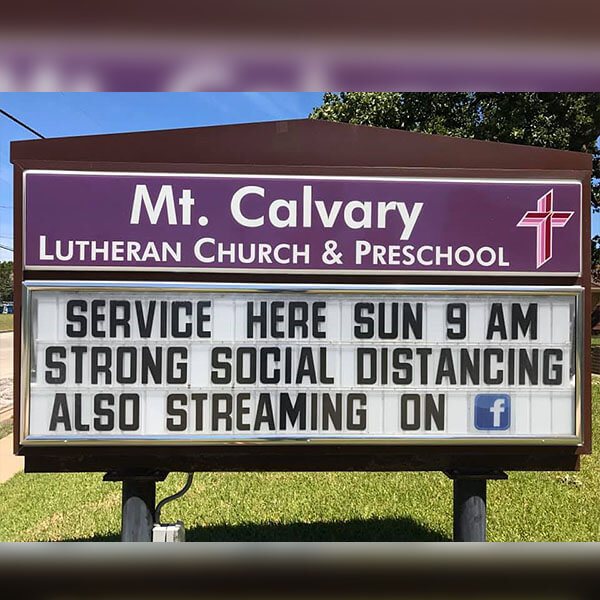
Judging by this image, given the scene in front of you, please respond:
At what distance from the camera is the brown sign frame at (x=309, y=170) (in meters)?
3.23

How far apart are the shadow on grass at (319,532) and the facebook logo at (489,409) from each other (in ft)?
7.38

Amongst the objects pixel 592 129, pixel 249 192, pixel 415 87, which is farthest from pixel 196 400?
pixel 592 129

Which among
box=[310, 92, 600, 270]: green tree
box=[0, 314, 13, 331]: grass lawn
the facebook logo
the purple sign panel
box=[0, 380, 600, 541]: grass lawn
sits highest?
box=[310, 92, 600, 270]: green tree

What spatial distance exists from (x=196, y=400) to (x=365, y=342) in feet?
4.14

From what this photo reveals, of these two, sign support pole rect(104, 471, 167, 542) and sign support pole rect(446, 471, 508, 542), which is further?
sign support pole rect(446, 471, 508, 542)

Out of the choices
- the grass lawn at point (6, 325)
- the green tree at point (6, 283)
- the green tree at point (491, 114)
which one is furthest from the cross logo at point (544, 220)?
the green tree at point (6, 283)

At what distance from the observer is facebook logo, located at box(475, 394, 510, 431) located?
10.7 feet

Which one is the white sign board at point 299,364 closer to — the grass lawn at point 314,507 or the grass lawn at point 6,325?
the grass lawn at point 314,507

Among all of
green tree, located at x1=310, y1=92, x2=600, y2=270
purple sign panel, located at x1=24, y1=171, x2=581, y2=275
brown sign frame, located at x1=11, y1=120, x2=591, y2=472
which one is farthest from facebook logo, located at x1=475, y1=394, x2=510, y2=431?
green tree, located at x1=310, y1=92, x2=600, y2=270

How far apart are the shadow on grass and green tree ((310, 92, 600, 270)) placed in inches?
339

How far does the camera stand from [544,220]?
3.32 m

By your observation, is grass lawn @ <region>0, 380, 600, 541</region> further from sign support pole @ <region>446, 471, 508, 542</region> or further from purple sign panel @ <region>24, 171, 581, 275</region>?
purple sign panel @ <region>24, 171, 581, 275</region>

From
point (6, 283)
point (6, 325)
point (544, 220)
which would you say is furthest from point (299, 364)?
point (6, 283)

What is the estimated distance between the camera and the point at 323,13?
1686 mm
